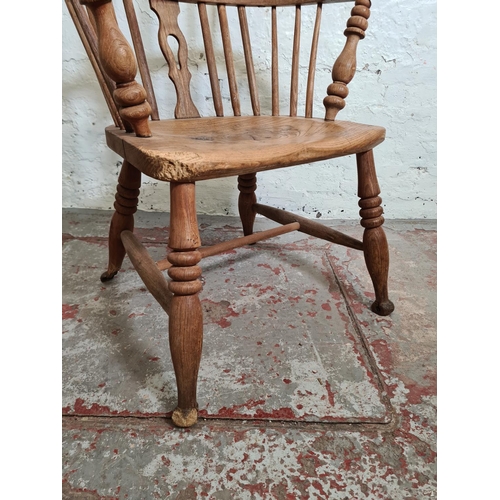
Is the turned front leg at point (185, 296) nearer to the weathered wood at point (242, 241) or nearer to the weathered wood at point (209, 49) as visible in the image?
the weathered wood at point (242, 241)

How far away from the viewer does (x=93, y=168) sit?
1.68m

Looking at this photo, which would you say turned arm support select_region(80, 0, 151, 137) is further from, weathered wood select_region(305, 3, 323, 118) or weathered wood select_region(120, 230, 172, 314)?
weathered wood select_region(305, 3, 323, 118)

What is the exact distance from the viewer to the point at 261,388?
82cm

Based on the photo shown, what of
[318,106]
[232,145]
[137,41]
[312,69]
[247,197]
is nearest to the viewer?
[232,145]

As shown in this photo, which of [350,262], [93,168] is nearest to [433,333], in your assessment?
[350,262]

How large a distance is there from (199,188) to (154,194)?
19 cm

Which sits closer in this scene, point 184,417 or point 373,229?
point 184,417

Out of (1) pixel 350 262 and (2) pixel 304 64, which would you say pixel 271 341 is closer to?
(1) pixel 350 262

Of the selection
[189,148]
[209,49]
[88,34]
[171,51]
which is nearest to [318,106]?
[209,49]

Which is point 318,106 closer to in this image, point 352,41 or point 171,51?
point 352,41

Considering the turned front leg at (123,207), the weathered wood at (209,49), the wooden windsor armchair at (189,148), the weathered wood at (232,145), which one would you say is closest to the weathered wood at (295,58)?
the wooden windsor armchair at (189,148)

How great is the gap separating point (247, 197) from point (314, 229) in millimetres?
330

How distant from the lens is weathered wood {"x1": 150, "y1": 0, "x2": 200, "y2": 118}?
3.54 ft

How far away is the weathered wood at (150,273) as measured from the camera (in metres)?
0.77
